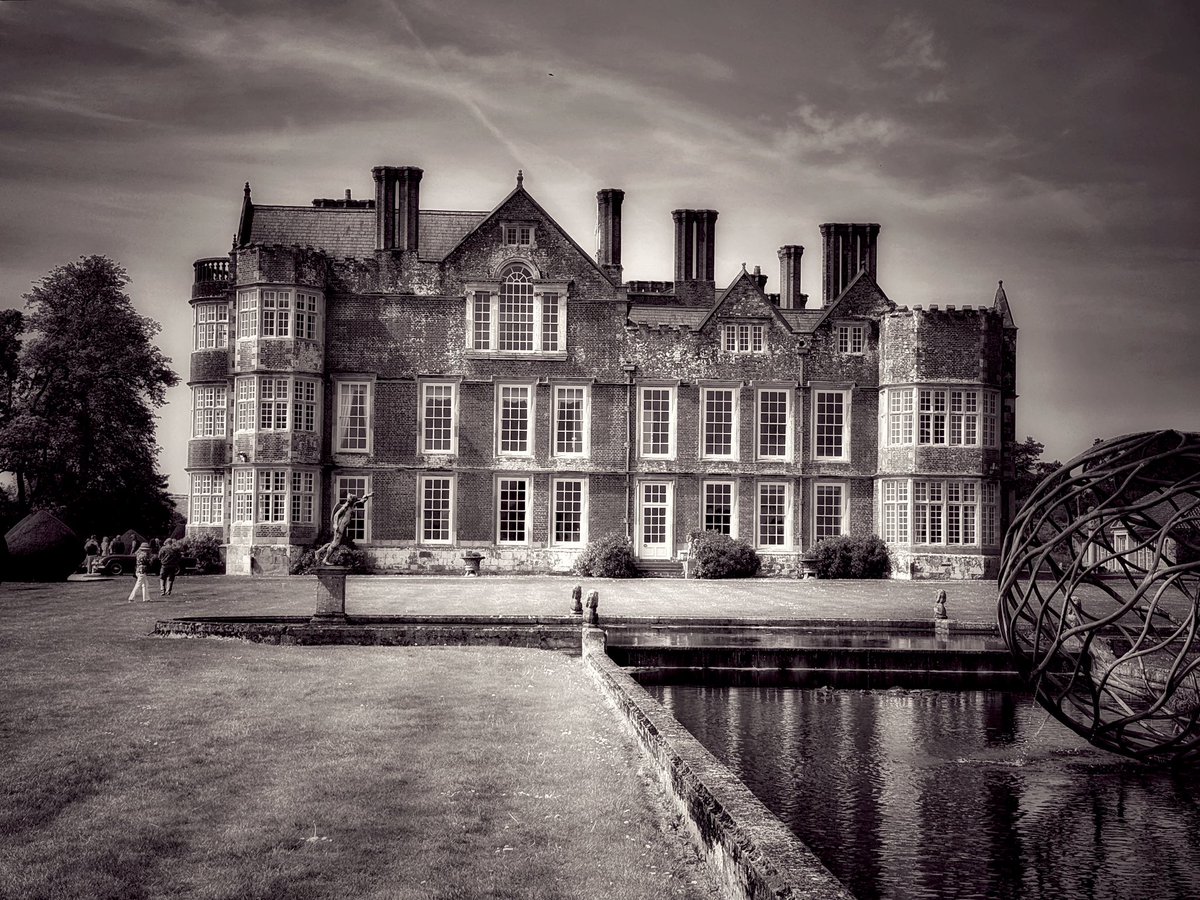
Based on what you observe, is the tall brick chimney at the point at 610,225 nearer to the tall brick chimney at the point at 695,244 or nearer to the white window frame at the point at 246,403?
the tall brick chimney at the point at 695,244

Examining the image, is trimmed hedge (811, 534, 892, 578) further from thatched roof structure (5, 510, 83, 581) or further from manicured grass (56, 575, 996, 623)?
thatched roof structure (5, 510, 83, 581)

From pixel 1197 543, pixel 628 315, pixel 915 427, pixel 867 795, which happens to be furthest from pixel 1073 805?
pixel 628 315

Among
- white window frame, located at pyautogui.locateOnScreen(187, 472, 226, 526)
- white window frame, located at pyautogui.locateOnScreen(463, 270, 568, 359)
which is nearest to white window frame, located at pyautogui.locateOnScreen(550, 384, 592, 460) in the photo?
white window frame, located at pyautogui.locateOnScreen(463, 270, 568, 359)

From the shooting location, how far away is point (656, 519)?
1628 inches

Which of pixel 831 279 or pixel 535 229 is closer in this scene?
pixel 535 229

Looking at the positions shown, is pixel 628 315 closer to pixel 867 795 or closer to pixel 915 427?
pixel 915 427

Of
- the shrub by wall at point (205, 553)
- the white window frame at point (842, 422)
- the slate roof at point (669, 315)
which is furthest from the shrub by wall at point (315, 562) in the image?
the white window frame at point (842, 422)

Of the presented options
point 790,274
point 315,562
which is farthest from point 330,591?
point 790,274

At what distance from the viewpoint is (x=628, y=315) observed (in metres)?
43.1

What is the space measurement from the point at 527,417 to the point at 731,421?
6912mm

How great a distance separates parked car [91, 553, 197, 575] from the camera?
3888cm

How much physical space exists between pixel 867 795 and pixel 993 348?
31842mm

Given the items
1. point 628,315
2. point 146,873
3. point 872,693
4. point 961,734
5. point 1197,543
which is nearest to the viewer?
point 146,873

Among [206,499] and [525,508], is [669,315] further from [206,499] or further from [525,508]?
[206,499]
